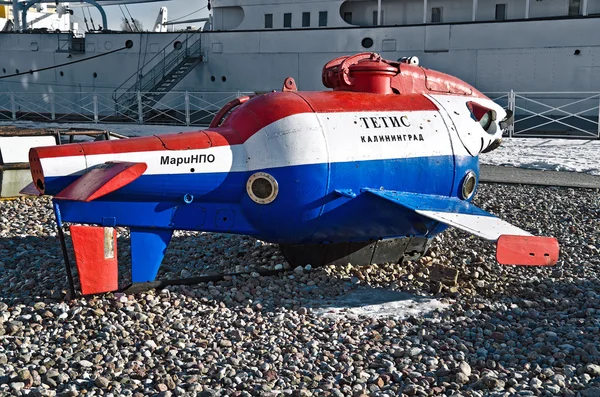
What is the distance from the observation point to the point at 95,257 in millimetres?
5305

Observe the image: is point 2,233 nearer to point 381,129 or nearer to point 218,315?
point 218,315

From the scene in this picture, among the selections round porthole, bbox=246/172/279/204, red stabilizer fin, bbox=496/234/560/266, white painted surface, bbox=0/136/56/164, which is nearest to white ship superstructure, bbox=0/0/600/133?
white painted surface, bbox=0/136/56/164

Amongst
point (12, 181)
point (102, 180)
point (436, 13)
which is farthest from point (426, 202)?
point (436, 13)

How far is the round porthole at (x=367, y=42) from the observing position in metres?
21.4

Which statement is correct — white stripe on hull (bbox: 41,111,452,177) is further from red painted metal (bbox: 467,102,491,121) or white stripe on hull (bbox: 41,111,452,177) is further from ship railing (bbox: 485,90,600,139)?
ship railing (bbox: 485,90,600,139)

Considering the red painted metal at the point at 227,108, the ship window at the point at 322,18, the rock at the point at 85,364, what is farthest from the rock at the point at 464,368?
the ship window at the point at 322,18

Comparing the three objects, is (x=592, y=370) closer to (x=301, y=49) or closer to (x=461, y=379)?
(x=461, y=379)

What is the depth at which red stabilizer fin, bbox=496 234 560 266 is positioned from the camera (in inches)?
206

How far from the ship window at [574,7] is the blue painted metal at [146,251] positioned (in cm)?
1832

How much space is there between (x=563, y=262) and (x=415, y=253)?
1569 mm

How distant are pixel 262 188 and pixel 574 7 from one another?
17798 millimetres

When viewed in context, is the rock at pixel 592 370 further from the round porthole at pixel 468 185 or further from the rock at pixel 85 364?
the rock at pixel 85 364

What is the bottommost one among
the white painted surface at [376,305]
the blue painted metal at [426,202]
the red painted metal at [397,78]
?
the white painted surface at [376,305]

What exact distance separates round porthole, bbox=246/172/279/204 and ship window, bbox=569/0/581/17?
17.6 m
